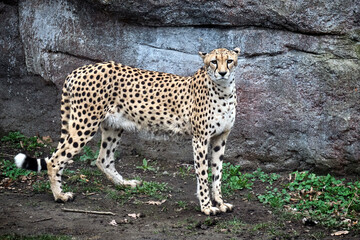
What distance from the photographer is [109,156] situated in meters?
6.96

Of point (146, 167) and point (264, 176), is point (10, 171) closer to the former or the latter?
point (146, 167)

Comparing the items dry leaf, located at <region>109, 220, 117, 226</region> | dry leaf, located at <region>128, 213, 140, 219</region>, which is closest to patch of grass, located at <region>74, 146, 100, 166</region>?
dry leaf, located at <region>128, 213, 140, 219</region>

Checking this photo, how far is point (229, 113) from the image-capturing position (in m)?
6.11

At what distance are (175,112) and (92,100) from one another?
38.7 inches

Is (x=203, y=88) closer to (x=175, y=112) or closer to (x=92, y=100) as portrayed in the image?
(x=175, y=112)

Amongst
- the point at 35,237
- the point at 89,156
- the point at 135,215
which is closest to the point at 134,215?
the point at 135,215

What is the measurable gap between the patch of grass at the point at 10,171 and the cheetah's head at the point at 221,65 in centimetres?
291

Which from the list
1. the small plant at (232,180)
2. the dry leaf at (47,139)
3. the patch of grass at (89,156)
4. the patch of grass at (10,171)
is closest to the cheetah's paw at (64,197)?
the patch of grass at (10,171)

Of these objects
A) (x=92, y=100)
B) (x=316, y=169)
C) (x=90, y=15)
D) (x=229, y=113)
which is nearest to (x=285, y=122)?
(x=316, y=169)

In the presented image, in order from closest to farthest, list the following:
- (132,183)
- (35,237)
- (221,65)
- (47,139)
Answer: (35,237), (221,65), (132,183), (47,139)

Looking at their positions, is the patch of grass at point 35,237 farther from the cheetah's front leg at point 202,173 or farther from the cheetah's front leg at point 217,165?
the cheetah's front leg at point 217,165

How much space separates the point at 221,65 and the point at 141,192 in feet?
6.46

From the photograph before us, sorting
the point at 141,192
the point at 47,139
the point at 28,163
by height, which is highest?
the point at 28,163

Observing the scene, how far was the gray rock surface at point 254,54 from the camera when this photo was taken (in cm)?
698
